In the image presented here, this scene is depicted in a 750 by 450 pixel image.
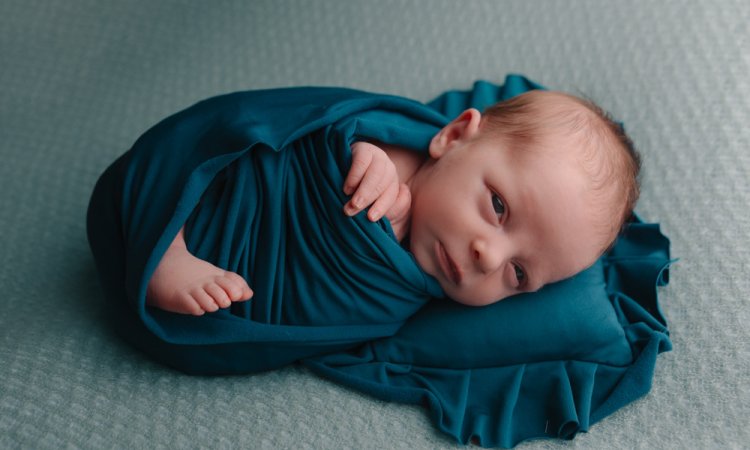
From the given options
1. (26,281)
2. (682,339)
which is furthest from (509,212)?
(26,281)

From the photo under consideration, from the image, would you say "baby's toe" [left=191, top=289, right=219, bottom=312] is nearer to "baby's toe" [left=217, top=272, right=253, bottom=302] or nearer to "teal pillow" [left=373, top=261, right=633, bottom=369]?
"baby's toe" [left=217, top=272, right=253, bottom=302]

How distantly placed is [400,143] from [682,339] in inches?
19.5

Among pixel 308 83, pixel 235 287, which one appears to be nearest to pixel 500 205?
pixel 235 287

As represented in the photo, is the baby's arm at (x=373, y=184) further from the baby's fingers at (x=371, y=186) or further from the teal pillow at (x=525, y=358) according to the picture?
the teal pillow at (x=525, y=358)

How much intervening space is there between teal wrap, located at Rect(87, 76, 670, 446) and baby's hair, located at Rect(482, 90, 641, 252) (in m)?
0.13

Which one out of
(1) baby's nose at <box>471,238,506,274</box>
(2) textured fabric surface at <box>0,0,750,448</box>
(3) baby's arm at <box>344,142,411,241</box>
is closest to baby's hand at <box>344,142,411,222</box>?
(3) baby's arm at <box>344,142,411,241</box>

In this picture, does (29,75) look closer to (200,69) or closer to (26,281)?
(200,69)

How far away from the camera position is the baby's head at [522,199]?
38.8 inches

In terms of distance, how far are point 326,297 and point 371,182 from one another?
174mm

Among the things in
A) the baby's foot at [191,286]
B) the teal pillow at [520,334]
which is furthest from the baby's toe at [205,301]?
the teal pillow at [520,334]

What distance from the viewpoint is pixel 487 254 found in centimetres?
98

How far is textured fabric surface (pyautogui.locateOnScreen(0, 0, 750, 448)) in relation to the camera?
3.16 feet

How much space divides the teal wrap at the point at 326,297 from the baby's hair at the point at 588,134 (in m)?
0.13

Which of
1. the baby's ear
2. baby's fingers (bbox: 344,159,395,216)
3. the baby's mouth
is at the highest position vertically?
the baby's ear
